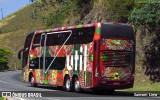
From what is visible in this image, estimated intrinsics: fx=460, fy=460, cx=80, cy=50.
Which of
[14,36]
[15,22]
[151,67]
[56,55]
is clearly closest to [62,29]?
[56,55]

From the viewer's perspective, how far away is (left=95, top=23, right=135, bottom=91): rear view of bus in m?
24.9

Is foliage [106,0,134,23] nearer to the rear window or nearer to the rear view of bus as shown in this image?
the rear window

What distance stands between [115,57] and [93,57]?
4.20 ft

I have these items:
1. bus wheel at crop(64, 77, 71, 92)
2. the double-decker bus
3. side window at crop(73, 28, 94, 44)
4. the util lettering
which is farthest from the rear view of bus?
bus wheel at crop(64, 77, 71, 92)

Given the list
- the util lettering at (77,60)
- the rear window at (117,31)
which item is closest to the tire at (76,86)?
the util lettering at (77,60)

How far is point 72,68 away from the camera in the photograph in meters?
27.6

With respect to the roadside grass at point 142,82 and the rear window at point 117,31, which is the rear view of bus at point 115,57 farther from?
the roadside grass at point 142,82

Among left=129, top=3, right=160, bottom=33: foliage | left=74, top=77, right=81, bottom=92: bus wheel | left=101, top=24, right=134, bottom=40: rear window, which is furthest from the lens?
left=129, top=3, right=160, bottom=33: foliage

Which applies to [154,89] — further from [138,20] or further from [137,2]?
[137,2]

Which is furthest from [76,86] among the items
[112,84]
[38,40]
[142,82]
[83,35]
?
[142,82]

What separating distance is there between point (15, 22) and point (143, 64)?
346ft

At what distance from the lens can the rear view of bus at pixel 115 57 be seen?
2489cm

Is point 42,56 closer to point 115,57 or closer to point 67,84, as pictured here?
point 67,84

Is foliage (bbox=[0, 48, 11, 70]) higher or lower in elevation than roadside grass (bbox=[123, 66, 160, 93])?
higher
